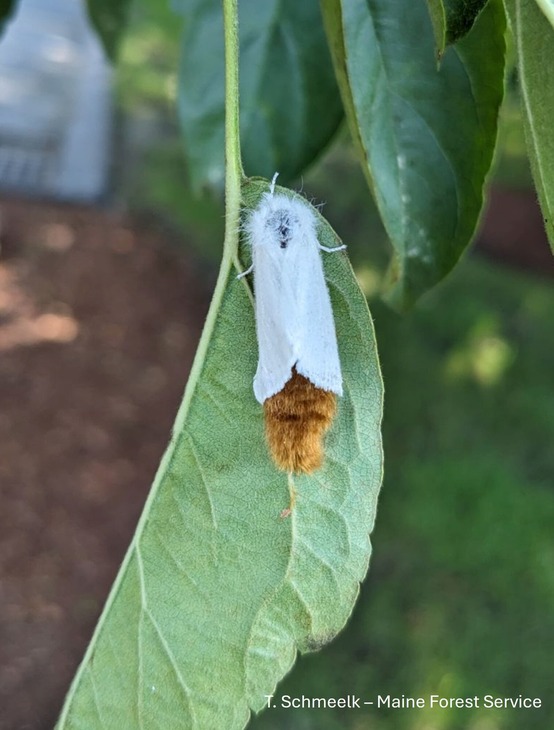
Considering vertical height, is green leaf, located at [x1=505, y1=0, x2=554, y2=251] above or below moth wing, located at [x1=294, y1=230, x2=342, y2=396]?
above

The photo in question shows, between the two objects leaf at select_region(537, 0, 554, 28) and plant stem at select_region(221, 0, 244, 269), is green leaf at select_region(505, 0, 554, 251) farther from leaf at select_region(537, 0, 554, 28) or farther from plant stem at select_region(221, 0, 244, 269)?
plant stem at select_region(221, 0, 244, 269)

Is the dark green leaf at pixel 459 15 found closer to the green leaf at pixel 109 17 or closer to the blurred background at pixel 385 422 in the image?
the blurred background at pixel 385 422

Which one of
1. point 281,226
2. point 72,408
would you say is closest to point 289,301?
point 281,226

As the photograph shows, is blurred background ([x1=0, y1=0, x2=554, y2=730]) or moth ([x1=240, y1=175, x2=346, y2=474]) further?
blurred background ([x1=0, y1=0, x2=554, y2=730])

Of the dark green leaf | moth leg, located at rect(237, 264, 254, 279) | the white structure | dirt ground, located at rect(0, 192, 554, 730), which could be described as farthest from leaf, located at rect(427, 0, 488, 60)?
the white structure

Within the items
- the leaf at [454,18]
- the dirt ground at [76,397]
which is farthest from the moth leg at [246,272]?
the dirt ground at [76,397]

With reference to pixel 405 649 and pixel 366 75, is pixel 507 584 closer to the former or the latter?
pixel 405 649

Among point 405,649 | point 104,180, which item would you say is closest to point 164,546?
point 405,649
